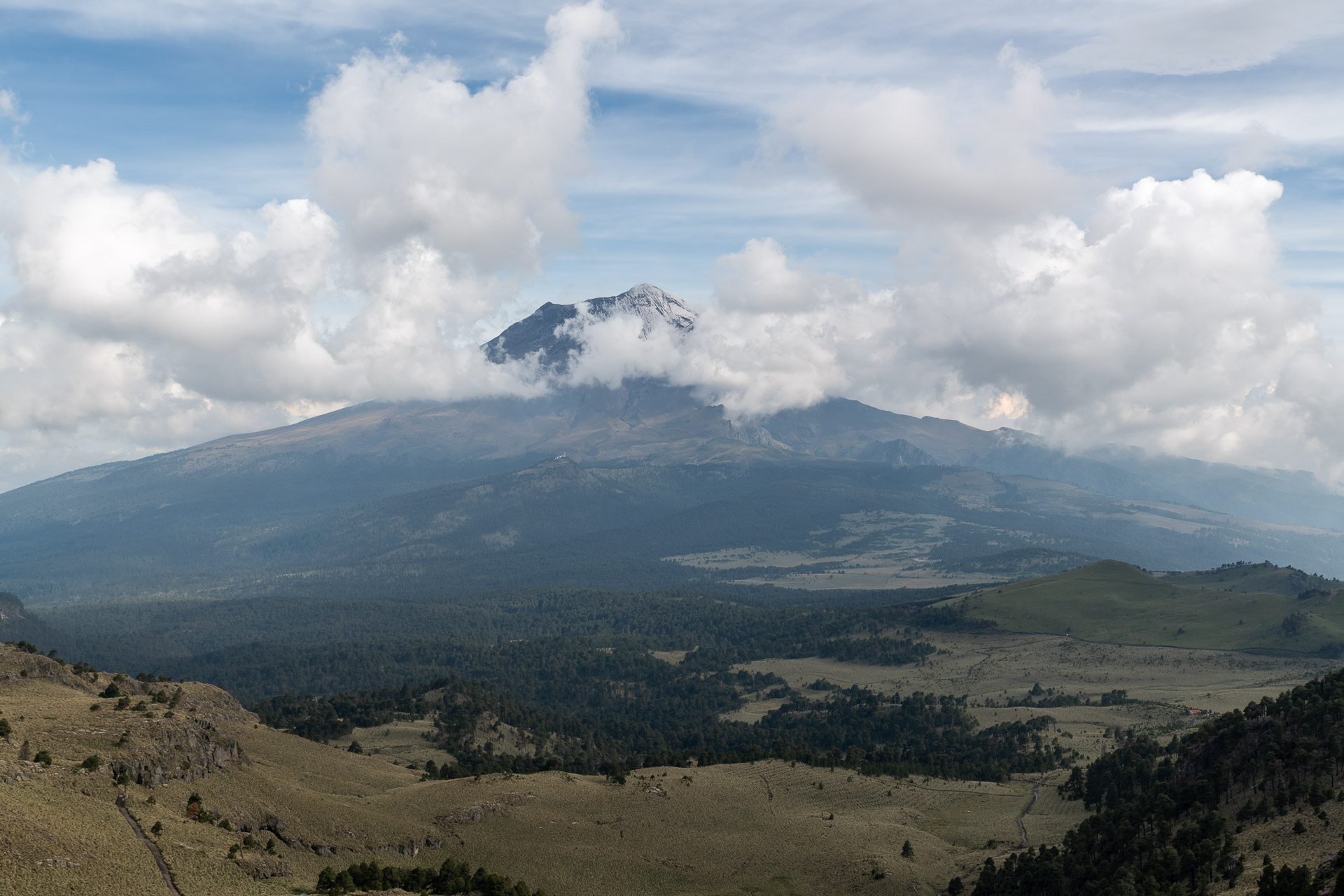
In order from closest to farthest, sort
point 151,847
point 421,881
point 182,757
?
point 151,847 → point 421,881 → point 182,757

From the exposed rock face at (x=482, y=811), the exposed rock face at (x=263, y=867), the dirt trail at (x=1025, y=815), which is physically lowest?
the dirt trail at (x=1025, y=815)

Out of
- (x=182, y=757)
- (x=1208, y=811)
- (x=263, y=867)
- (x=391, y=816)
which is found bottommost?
(x=391, y=816)

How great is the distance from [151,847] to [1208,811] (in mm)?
87815

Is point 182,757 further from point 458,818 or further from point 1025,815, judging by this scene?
point 1025,815

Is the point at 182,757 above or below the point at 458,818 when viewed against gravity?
above

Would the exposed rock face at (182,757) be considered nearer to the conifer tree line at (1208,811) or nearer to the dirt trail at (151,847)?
the dirt trail at (151,847)

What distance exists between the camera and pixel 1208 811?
281 ft

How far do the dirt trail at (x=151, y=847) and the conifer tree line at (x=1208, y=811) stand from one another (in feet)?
224

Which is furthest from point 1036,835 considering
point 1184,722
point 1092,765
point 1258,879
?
point 1184,722

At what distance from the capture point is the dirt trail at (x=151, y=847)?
59.1 metres

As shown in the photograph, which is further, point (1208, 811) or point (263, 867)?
point (1208, 811)

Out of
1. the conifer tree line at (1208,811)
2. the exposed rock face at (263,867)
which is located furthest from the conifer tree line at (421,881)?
the conifer tree line at (1208,811)

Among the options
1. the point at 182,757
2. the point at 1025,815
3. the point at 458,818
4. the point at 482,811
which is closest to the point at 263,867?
the point at 182,757

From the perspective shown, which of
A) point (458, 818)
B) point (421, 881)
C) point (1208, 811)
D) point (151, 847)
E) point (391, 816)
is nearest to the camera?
point (151, 847)
